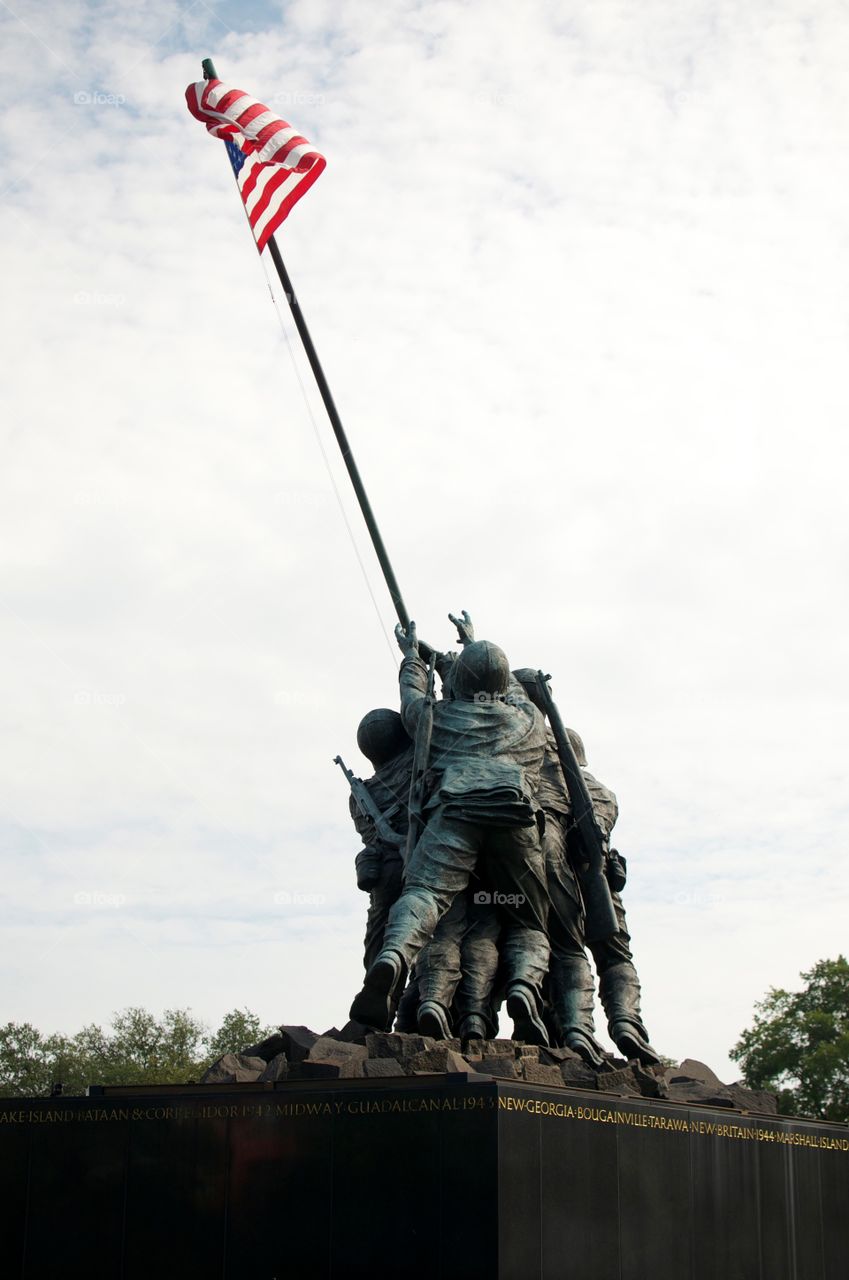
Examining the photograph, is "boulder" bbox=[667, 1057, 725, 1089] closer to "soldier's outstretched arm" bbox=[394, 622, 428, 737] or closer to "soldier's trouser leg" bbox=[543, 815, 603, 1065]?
"soldier's trouser leg" bbox=[543, 815, 603, 1065]

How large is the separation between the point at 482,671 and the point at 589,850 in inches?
78.8

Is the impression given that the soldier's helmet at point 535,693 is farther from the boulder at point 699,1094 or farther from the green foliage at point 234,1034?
the green foliage at point 234,1034

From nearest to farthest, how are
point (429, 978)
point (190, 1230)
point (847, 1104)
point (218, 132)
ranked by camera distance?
point (190, 1230), point (429, 978), point (218, 132), point (847, 1104)

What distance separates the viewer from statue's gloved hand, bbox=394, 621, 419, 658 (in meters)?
16.6

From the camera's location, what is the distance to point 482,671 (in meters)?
15.8

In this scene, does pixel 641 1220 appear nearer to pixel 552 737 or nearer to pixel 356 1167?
pixel 356 1167

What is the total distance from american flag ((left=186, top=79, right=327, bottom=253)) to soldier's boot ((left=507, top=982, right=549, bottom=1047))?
7870 mm

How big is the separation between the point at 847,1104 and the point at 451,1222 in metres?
32.6

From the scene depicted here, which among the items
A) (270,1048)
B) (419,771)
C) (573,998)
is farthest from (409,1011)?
(419,771)

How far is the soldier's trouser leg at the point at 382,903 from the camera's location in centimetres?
1579

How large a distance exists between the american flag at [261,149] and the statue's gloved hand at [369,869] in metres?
6.20

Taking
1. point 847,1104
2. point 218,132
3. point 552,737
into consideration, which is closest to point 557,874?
point 552,737

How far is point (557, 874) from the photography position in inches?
612

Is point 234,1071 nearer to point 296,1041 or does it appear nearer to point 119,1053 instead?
point 296,1041
